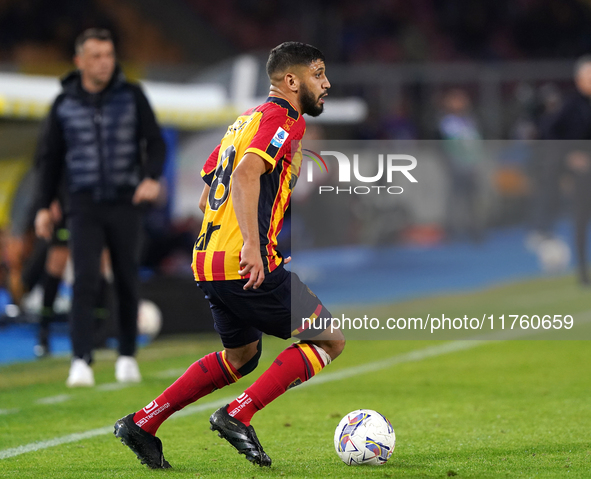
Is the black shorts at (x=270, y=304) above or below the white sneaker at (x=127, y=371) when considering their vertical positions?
above

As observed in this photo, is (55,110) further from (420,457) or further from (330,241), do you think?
(330,241)

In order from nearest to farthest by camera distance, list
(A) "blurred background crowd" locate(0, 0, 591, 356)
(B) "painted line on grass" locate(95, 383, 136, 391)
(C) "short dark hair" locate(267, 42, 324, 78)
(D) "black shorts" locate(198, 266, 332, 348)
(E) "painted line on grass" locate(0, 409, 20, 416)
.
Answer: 1. (D) "black shorts" locate(198, 266, 332, 348)
2. (C) "short dark hair" locate(267, 42, 324, 78)
3. (E) "painted line on grass" locate(0, 409, 20, 416)
4. (B) "painted line on grass" locate(95, 383, 136, 391)
5. (A) "blurred background crowd" locate(0, 0, 591, 356)

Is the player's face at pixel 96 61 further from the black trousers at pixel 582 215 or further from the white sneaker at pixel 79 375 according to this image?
the black trousers at pixel 582 215

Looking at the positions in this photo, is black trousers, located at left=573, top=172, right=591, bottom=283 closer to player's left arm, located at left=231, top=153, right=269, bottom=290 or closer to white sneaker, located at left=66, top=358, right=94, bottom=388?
white sneaker, located at left=66, top=358, right=94, bottom=388

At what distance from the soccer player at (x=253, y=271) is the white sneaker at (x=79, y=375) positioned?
8.14ft

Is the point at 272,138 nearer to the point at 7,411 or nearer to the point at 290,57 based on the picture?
the point at 290,57

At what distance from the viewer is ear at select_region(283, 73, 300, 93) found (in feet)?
13.3

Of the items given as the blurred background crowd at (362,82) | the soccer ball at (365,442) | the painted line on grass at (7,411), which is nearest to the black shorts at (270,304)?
the soccer ball at (365,442)

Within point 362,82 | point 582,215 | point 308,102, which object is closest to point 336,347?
point 308,102

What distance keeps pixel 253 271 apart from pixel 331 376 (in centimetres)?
345

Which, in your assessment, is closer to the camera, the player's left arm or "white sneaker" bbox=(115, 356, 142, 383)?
the player's left arm

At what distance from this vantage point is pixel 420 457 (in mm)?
4281

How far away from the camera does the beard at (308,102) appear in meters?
4.06

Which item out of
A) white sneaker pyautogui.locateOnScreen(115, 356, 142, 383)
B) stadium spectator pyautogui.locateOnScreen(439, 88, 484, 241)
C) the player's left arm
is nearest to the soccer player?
the player's left arm
